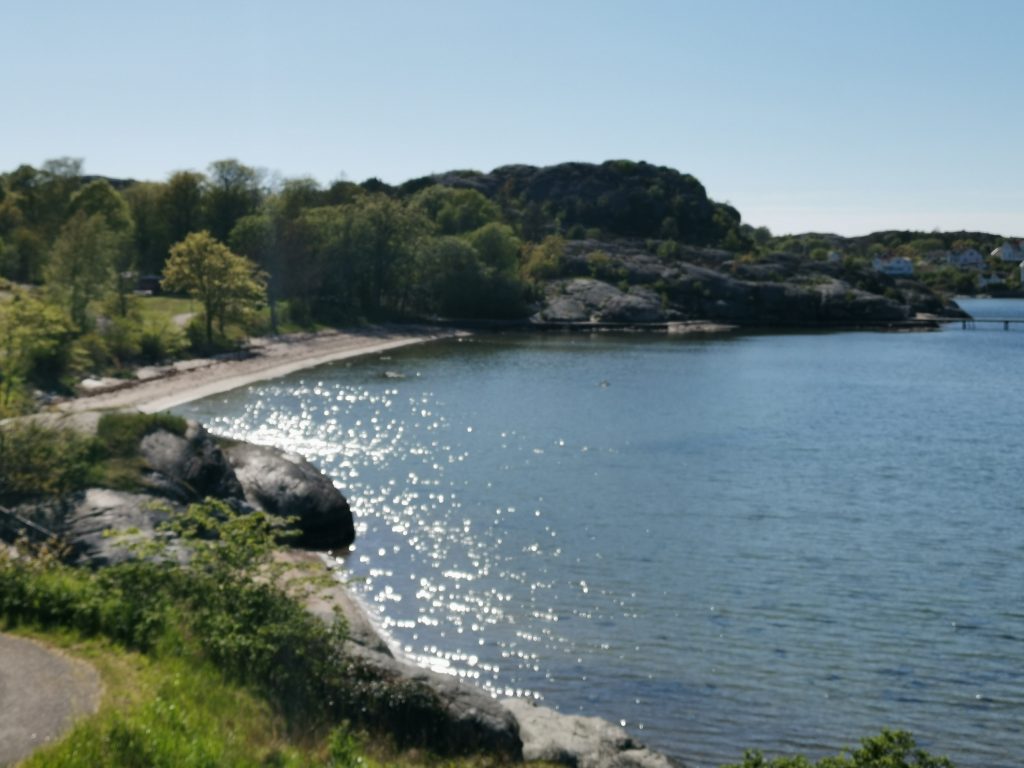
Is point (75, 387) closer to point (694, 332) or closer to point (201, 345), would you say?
point (201, 345)

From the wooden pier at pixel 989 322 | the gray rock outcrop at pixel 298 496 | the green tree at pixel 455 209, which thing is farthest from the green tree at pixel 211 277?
the wooden pier at pixel 989 322

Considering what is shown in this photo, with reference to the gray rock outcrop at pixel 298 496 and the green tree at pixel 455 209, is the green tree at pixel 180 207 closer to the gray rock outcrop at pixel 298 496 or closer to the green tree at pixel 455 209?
the green tree at pixel 455 209

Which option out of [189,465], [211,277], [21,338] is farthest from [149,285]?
[189,465]

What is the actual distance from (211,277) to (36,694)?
73.9 m

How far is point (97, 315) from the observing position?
73.9 m

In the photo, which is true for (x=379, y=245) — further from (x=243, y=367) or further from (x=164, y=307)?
(x=243, y=367)

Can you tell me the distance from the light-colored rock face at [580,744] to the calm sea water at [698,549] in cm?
202

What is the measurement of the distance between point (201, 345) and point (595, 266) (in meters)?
85.4

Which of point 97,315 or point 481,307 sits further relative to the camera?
point 481,307

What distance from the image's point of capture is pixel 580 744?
18.3 m

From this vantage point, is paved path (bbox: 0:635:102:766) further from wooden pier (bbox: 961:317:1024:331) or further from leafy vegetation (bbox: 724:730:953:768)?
wooden pier (bbox: 961:317:1024:331)

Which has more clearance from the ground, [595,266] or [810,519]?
[595,266]

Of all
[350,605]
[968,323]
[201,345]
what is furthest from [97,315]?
[968,323]

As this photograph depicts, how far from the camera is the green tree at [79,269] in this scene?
69.2m
